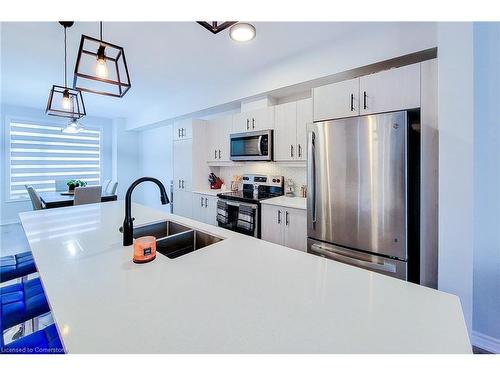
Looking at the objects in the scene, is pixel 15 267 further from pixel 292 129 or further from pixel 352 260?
pixel 292 129

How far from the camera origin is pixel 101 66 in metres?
1.78

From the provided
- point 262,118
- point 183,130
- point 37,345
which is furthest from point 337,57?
point 37,345

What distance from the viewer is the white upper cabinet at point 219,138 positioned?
3779 mm

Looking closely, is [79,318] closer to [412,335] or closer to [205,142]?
[412,335]

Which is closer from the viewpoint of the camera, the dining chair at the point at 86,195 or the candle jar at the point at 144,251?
the candle jar at the point at 144,251

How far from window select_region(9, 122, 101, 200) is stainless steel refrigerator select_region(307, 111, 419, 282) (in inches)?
230

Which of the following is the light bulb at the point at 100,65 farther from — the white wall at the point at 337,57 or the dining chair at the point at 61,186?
the dining chair at the point at 61,186

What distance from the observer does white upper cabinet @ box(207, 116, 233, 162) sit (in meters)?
3.78

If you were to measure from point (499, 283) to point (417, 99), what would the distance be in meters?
1.46

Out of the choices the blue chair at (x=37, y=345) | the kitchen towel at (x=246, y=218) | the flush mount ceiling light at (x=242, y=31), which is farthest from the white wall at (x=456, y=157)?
the blue chair at (x=37, y=345)

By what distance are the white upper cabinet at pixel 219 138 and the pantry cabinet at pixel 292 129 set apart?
94 centimetres

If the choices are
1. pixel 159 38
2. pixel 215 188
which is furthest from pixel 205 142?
pixel 159 38

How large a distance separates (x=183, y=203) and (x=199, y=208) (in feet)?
1.69

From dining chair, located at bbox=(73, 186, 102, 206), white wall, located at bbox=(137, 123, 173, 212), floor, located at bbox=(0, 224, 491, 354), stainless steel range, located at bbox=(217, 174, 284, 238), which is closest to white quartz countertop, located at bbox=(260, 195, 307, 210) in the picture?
stainless steel range, located at bbox=(217, 174, 284, 238)
